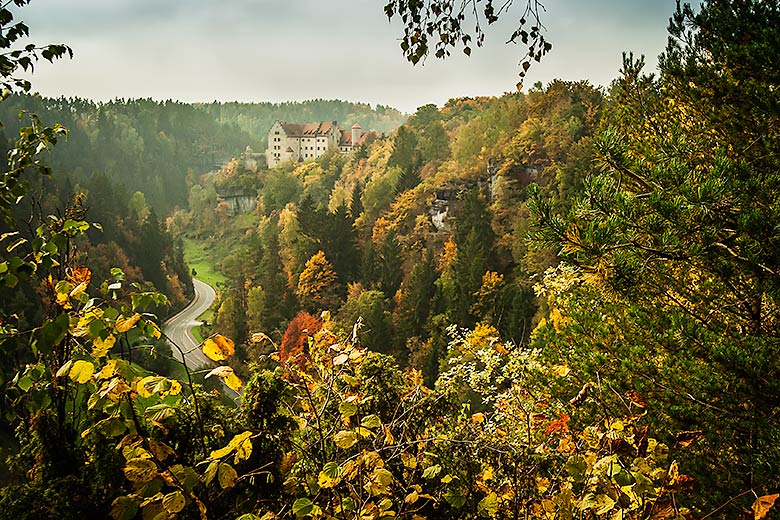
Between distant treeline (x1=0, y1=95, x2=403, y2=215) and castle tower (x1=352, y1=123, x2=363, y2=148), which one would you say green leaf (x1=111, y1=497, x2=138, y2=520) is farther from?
distant treeline (x1=0, y1=95, x2=403, y2=215)

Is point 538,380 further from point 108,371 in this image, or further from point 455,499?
point 108,371

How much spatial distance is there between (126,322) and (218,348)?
0.35m

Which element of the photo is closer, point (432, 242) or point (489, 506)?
point (489, 506)

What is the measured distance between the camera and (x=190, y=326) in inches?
1777

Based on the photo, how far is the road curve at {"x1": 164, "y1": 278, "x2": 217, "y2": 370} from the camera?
1517 inches

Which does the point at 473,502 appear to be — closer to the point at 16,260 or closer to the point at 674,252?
the point at 674,252

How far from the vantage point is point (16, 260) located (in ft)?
4.81

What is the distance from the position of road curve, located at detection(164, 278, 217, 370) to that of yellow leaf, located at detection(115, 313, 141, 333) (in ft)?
108

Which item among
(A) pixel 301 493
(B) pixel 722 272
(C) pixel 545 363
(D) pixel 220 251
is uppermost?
(B) pixel 722 272

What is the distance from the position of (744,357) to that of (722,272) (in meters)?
0.72

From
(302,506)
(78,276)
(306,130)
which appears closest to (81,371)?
(302,506)

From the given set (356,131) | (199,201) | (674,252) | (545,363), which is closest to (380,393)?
(674,252)

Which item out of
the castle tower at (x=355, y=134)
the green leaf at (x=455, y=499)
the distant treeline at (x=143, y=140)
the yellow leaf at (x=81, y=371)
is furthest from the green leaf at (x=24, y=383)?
the distant treeline at (x=143, y=140)

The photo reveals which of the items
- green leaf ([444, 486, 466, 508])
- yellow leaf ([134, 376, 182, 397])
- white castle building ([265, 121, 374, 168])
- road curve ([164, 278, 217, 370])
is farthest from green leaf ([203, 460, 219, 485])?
white castle building ([265, 121, 374, 168])
